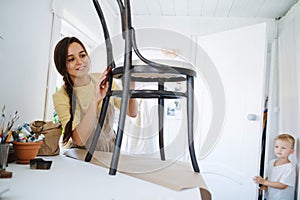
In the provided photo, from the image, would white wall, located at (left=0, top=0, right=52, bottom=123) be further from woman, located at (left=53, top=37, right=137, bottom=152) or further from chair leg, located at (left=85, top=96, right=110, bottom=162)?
chair leg, located at (left=85, top=96, right=110, bottom=162)

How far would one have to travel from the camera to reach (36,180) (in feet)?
2.13

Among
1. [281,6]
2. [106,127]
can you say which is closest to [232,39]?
[281,6]

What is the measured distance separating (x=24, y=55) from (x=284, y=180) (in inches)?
83.0

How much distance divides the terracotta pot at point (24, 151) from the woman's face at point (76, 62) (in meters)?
0.63

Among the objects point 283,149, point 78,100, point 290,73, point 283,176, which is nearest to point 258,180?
point 283,176

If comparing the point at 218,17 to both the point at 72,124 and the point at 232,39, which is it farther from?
the point at 72,124

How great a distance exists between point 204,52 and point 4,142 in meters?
2.51

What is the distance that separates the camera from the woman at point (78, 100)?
43.9 inches

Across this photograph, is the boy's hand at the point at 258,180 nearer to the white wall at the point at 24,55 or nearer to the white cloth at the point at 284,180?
the white cloth at the point at 284,180

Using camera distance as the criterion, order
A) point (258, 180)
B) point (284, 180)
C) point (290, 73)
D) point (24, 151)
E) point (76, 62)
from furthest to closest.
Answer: point (290, 73) < point (258, 180) < point (284, 180) < point (76, 62) < point (24, 151)

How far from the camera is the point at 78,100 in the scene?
1.32 meters

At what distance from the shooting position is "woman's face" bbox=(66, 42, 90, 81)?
1.42 m

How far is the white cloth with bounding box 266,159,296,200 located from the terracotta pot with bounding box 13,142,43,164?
6.68ft

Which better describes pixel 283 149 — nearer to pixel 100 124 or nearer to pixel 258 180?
pixel 258 180
